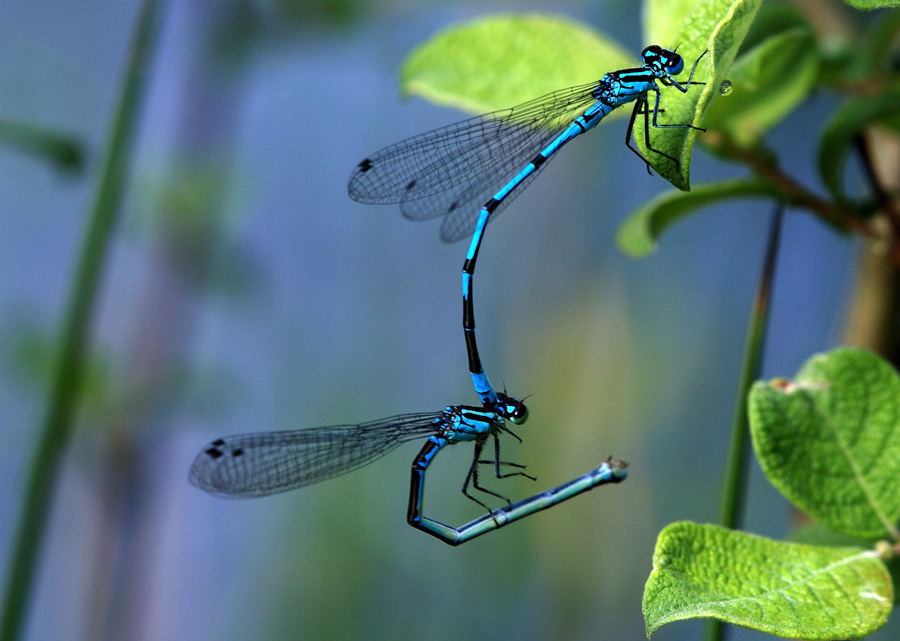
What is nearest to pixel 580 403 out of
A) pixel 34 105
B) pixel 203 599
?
pixel 203 599

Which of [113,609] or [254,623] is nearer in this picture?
[113,609]

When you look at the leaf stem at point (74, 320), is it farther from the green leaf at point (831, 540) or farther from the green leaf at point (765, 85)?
the green leaf at point (831, 540)

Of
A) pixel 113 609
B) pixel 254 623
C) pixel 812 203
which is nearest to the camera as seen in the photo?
pixel 812 203

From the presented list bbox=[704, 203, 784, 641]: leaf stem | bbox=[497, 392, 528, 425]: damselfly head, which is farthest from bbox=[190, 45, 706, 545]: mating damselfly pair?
bbox=[704, 203, 784, 641]: leaf stem

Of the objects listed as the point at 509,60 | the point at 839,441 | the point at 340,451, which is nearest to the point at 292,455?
the point at 340,451

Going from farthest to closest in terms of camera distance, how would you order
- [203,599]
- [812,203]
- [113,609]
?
[203,599] → [113,609] → [812,203]

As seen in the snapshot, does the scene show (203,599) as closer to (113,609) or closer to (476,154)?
(113,609)

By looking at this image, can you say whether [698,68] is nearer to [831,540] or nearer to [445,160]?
[831,540]
